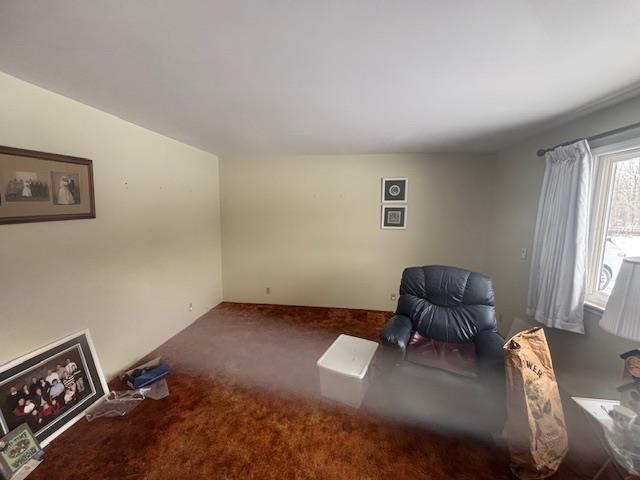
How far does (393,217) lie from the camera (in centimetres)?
366

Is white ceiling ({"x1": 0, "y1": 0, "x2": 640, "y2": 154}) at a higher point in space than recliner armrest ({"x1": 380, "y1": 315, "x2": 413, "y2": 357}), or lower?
higher

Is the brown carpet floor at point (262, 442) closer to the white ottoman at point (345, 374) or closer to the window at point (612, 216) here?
the white ottoman at point (345, 374)

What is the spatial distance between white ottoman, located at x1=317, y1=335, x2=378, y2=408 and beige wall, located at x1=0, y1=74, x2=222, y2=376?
6.20 feet

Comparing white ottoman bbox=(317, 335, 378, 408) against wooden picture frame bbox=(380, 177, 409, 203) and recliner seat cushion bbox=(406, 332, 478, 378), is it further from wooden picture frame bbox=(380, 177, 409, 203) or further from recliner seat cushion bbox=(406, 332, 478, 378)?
wooden picture frame bbox=(380, 177, 409, 203)

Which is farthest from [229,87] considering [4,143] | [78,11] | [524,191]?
[524,191]

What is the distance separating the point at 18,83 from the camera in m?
1.58

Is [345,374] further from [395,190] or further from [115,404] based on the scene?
[395,190]

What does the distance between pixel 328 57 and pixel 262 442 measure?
232cm

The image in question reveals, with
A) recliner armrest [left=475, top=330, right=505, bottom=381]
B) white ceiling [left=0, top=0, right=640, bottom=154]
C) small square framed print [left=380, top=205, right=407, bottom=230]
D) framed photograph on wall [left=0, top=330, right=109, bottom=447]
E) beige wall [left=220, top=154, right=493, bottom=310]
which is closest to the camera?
white ceiling [left=0, top=0, right=640, bottom=154]

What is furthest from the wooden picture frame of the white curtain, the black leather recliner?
the white curtain

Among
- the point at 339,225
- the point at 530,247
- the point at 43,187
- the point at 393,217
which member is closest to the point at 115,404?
the point at 43,187

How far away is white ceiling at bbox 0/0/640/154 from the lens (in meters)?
0.99

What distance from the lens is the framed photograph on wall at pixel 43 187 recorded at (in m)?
1.57

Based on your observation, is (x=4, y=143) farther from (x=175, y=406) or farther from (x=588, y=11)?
(x=588, y=11)
